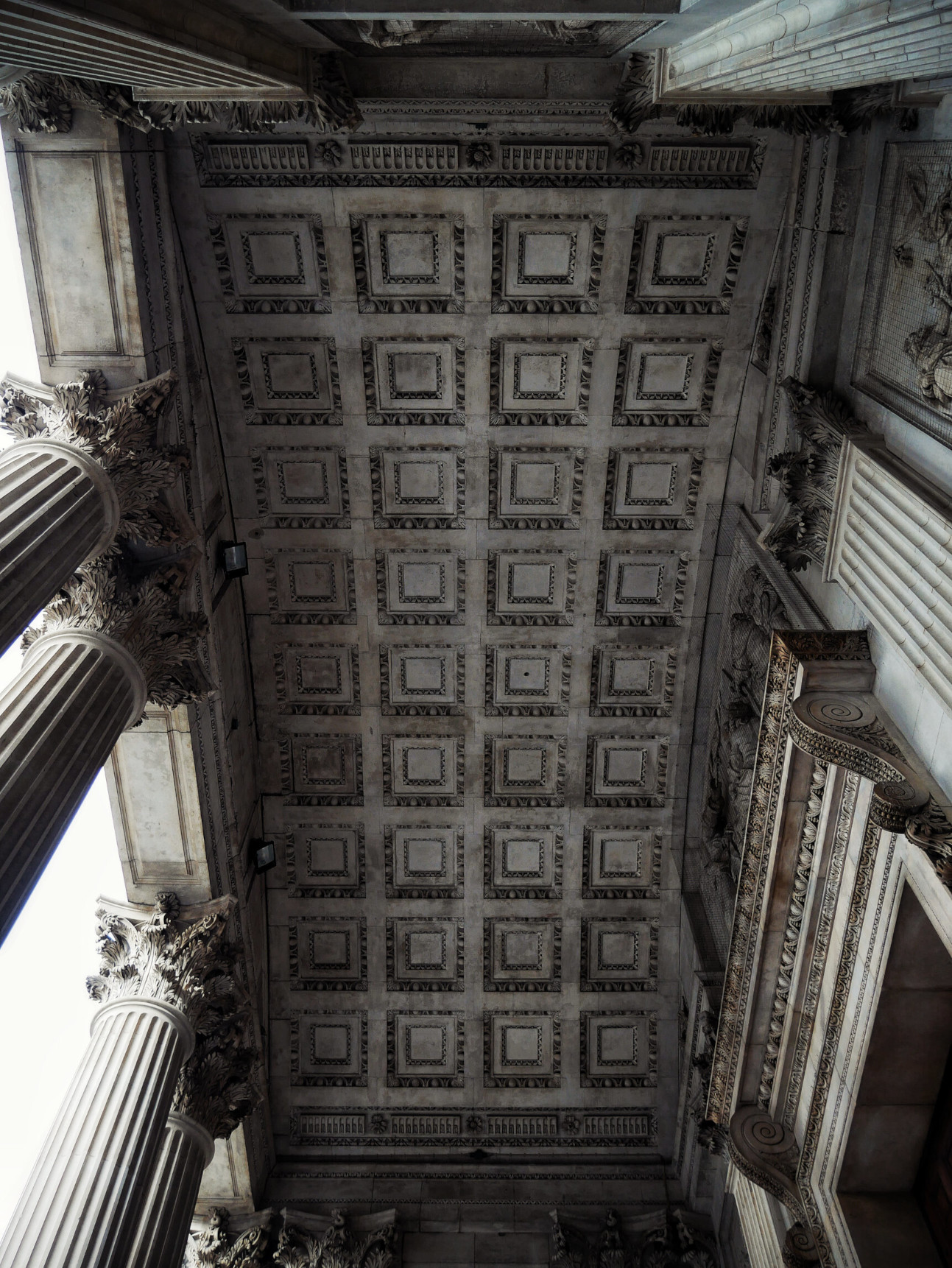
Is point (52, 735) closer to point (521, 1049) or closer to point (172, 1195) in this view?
point (172, 1195)

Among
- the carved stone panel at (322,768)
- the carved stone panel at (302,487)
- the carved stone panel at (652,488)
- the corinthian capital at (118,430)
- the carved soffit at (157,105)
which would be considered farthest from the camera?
the carved stone panel at (322,768)

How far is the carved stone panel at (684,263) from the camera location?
11023mm

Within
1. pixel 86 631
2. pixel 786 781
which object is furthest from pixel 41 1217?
pixel 786 781

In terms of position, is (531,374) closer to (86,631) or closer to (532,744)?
(532,744)

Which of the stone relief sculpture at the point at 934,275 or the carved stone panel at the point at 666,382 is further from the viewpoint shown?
the carved stone panel at the point at 666,382

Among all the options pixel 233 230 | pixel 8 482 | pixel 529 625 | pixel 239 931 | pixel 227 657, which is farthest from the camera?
pixel 529 625

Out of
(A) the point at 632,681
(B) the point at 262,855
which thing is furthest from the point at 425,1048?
(A) the point at 632,681

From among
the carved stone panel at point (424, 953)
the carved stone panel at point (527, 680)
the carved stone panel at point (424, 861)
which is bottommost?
the carved stone panel at point (424, 953)

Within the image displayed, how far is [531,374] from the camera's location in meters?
12.0

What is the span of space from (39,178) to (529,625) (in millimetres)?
7840

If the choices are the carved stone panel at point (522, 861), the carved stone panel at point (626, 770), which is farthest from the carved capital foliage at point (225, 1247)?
the carved stone panel at point (626, 770)

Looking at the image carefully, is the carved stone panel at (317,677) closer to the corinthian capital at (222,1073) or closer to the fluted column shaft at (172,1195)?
the corinthian capital at (222,1073)

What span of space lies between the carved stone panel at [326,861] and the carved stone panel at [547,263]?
25.6 feet

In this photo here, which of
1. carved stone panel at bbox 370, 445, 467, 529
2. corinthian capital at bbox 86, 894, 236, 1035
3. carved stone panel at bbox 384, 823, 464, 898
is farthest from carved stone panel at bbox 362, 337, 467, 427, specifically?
corinthian capital at bbox 86, 894, 236, 1035
